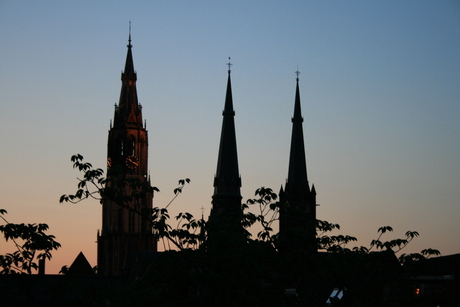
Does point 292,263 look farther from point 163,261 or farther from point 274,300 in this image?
point 163,261

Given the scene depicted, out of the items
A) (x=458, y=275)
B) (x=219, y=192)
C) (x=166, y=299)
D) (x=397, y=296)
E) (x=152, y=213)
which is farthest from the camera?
(x=219, y=192)

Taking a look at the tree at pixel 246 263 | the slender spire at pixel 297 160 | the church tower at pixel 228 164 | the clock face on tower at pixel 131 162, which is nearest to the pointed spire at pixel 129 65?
the clock face on tower at pixel 131 162

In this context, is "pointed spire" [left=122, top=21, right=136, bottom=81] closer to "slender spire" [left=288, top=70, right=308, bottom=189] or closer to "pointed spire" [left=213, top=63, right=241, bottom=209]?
"pointed spire" [left=213, top=63, right=241, bottom=209]

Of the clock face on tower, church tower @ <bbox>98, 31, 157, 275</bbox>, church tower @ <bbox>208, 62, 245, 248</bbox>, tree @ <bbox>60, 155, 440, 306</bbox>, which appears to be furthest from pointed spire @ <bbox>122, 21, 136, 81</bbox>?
tree @ <bbox>60, 155, 440, 306</bbox>

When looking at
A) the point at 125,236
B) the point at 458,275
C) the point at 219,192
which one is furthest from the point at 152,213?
the point at 125,236

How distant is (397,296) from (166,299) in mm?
8346

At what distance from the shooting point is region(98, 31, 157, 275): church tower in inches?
4473

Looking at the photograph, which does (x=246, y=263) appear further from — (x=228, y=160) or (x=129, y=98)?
(x=129, y=98)

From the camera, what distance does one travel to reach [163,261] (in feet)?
103

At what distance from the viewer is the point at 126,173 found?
4498 inches

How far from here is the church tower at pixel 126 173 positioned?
113625 millimetres

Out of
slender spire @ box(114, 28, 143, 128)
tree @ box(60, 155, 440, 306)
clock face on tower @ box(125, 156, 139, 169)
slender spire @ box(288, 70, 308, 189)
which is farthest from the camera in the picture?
slender spire @ box(114, 28, 143, 128)

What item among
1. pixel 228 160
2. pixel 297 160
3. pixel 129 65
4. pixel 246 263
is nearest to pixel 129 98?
pixel 129 65

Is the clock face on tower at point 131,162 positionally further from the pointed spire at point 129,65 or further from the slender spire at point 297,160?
the slender spire at point 297,160
